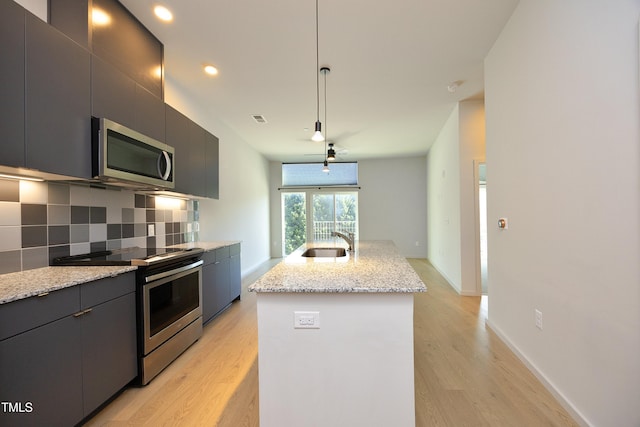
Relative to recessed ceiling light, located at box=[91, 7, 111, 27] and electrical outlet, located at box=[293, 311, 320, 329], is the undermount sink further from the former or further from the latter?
recessed ceiling light, located at box=[91, 7, 111, 27]

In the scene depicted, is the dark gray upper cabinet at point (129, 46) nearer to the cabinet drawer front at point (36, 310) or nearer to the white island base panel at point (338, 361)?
the cabinet drawer front at point (36, 310)

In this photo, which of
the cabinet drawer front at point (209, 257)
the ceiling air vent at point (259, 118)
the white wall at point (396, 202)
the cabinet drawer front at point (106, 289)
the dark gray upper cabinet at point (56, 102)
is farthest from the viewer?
the white wall at point (396, 202)

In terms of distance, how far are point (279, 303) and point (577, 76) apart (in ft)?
6.99

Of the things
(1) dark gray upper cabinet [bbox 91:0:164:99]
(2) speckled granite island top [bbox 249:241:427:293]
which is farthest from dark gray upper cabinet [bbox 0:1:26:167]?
(2) speckled granite island top [bbox 249:241:427:293]

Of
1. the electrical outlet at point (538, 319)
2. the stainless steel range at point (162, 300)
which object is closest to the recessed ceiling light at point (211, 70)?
the stainless steel range at point (162, 300)

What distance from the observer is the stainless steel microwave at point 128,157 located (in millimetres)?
1723

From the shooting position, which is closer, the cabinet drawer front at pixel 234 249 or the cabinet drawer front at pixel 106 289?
the cabinet drawer front at pixel 106 289

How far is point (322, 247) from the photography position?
259cm

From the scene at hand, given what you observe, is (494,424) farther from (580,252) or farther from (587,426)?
(580,252)

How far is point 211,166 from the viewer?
3.43 metres

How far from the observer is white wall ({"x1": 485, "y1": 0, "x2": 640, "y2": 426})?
4.10 feet

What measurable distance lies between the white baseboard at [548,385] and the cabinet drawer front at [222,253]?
3090mm

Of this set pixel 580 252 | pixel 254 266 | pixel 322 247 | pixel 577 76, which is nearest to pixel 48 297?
pixel 322 247

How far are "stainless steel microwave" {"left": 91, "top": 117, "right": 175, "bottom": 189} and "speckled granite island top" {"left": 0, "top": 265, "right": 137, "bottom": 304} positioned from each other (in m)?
0.62
